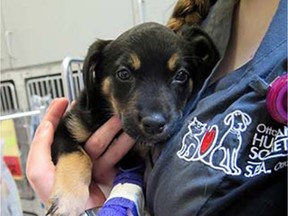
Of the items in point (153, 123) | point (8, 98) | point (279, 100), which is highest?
point (279, 100)

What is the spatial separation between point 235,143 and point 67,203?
1.39 ft

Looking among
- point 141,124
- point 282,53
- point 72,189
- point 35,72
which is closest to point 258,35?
point 282,53

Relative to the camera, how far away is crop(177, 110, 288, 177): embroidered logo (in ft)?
2.07

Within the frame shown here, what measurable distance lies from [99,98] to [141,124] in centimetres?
23

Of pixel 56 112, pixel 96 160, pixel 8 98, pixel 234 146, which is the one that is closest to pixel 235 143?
pixel 234 146

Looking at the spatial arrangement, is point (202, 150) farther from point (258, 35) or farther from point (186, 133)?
point (258, 35)

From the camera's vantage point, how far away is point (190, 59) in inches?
40.2

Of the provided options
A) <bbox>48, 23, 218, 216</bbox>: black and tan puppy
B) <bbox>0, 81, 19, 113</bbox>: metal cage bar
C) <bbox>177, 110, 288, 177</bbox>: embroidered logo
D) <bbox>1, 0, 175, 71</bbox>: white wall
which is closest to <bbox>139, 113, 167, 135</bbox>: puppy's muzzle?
<bbox>48, 23, 218, 216</bbox>: black and tan puppy

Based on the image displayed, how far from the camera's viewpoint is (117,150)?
39.6 inches

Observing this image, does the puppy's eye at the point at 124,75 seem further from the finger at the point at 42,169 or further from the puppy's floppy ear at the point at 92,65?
the finger at the point at 42,169

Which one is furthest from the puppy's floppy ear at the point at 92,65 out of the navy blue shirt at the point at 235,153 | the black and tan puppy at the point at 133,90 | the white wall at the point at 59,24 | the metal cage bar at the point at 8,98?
the metal cage bar at the point at 8,98

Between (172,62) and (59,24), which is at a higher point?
(172,62)

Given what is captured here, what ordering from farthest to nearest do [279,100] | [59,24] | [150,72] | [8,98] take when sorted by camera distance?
[8,98] → [59,24] → [150,72] → [279,100]

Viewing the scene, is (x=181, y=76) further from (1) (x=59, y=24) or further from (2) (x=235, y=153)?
(1) (x=59, y=24)
